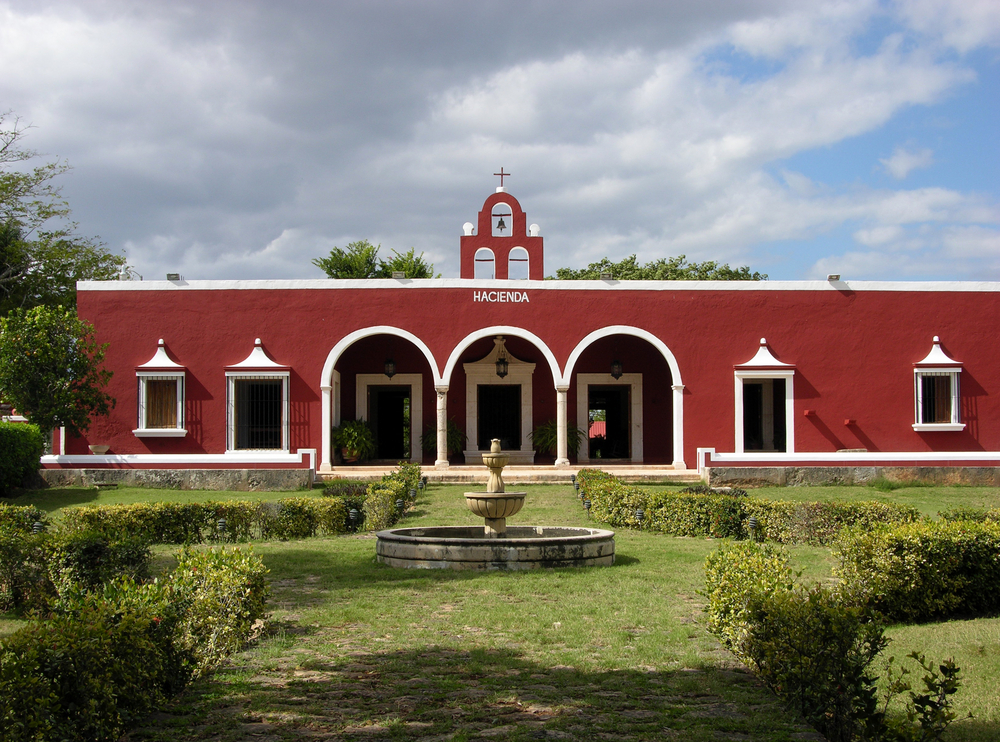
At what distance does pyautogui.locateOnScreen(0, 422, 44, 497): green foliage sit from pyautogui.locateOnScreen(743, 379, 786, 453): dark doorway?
13.9 metres

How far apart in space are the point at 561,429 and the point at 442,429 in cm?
238

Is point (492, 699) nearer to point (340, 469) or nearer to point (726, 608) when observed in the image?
point (726, 608)

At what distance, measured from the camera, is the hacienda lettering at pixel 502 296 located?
18.0 meters

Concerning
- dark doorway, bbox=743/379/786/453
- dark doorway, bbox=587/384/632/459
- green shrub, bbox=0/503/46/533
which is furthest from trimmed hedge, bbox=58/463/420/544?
dark doorway, bbox=743/379/786/453

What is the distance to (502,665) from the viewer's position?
→ 16.3 ft

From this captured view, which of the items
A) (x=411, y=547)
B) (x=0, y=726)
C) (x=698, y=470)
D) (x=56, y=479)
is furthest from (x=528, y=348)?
(x=0, y=726)

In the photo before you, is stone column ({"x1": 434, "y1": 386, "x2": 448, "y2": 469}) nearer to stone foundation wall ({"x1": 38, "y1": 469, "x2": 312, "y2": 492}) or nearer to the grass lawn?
stone foundation wall ({"x1": 38, "y1": 469, "x2": 312, "y2": 492})

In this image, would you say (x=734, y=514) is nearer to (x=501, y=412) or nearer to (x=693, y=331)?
(x=693, y=331)

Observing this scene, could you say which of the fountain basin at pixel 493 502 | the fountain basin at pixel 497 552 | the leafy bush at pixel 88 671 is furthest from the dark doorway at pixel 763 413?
the leafy bush at pixel 88 671

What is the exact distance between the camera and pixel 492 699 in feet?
14.3

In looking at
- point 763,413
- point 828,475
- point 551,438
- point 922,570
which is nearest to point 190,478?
point 551,438

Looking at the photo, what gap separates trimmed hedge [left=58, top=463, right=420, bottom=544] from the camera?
10.1 m

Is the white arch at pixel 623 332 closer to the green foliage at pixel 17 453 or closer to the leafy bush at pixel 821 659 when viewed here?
the green foliage at pixel 17 453

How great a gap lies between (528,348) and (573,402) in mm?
1553
